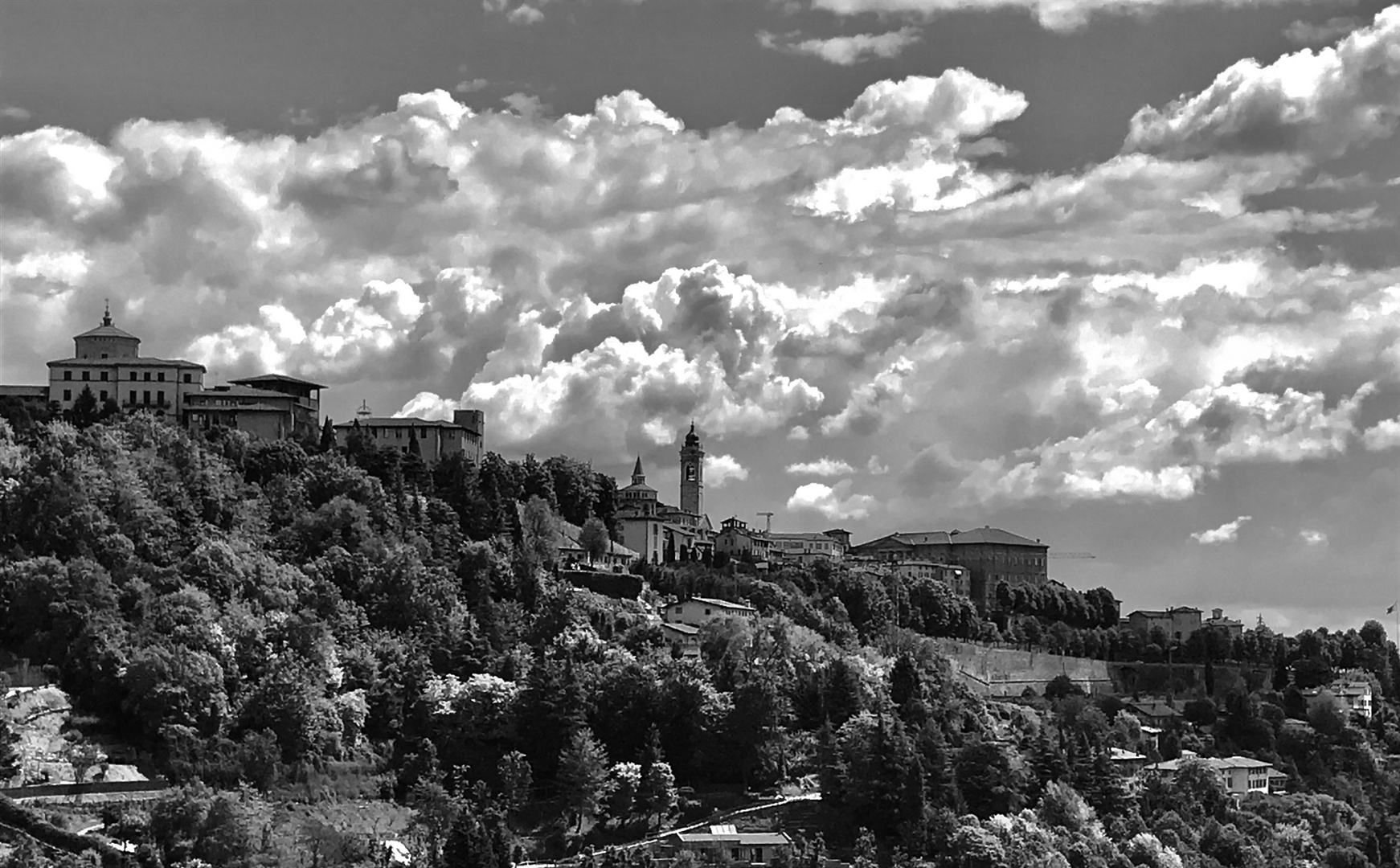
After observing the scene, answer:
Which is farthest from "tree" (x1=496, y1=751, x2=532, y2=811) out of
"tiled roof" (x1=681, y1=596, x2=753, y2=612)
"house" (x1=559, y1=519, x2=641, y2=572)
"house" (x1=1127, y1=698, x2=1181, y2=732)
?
"house" (x1=1127, y1=698, x2=1181, y2=732)

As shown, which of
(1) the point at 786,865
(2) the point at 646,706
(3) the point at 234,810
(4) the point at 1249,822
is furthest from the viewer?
(4) the point at 1249,822

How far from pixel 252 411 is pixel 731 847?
3365 cm

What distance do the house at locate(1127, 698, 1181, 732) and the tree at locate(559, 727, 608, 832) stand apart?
35.3m

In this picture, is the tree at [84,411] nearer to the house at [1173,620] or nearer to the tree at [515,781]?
the tree at [515,781]

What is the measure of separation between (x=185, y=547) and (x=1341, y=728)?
163 feet

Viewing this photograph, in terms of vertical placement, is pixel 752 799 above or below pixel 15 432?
below

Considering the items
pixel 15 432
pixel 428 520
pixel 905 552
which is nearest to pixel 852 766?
pixel 428 520

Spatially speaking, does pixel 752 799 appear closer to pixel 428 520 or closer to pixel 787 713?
pixel 787 713

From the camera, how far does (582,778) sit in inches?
2505

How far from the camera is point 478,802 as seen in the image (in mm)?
62812

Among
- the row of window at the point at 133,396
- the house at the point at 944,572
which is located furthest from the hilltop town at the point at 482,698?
the house at the point at 944,572

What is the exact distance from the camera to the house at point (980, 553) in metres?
127

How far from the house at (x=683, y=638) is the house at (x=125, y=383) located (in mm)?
21775

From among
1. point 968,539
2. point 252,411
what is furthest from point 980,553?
point 252,411
